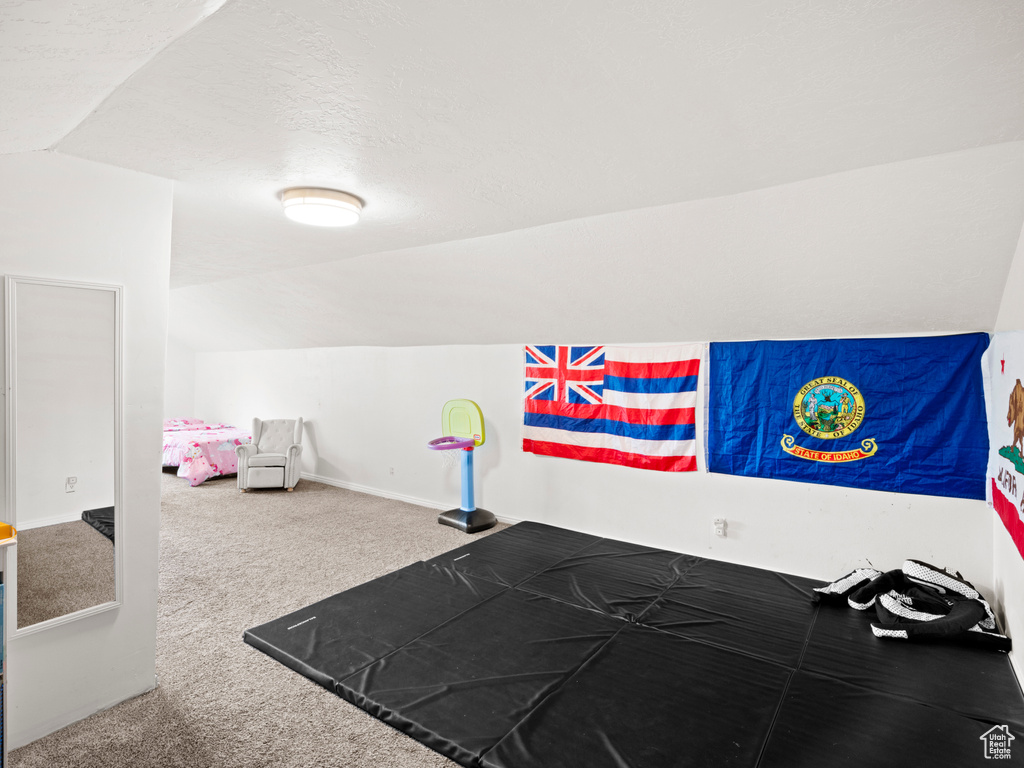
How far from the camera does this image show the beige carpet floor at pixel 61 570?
6.97 ft

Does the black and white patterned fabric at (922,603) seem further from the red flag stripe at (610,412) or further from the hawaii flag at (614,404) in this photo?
the red flag stripe at (610,412)

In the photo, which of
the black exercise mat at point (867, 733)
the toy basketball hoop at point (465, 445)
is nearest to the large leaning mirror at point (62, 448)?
the toy basketball hoop at point (465, 445)

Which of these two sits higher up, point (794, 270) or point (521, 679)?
point (794, 270)

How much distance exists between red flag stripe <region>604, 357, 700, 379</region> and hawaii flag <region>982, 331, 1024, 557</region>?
1663 mm

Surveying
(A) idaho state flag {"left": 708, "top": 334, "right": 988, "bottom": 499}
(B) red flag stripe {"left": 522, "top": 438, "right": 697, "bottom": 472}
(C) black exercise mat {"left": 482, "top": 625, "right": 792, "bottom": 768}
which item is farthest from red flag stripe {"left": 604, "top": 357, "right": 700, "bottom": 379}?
(C) black exercise mat {"left": 482, "top": 625, "right": 792, "bottom": 768}

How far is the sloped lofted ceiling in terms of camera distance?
4.36 feet

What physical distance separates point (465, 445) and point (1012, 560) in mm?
3635

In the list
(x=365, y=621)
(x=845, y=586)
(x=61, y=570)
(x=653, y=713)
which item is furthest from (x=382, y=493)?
(x=845, y=586)

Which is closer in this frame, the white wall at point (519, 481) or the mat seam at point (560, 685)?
the mat seam at point (560, 685)

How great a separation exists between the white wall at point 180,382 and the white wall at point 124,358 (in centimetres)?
669

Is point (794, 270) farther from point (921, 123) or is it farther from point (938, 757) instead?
point (938, 757)

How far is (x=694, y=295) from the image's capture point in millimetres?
3551

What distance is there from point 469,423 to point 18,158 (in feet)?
12.0

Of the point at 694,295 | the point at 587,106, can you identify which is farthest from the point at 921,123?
the point at 694,295
